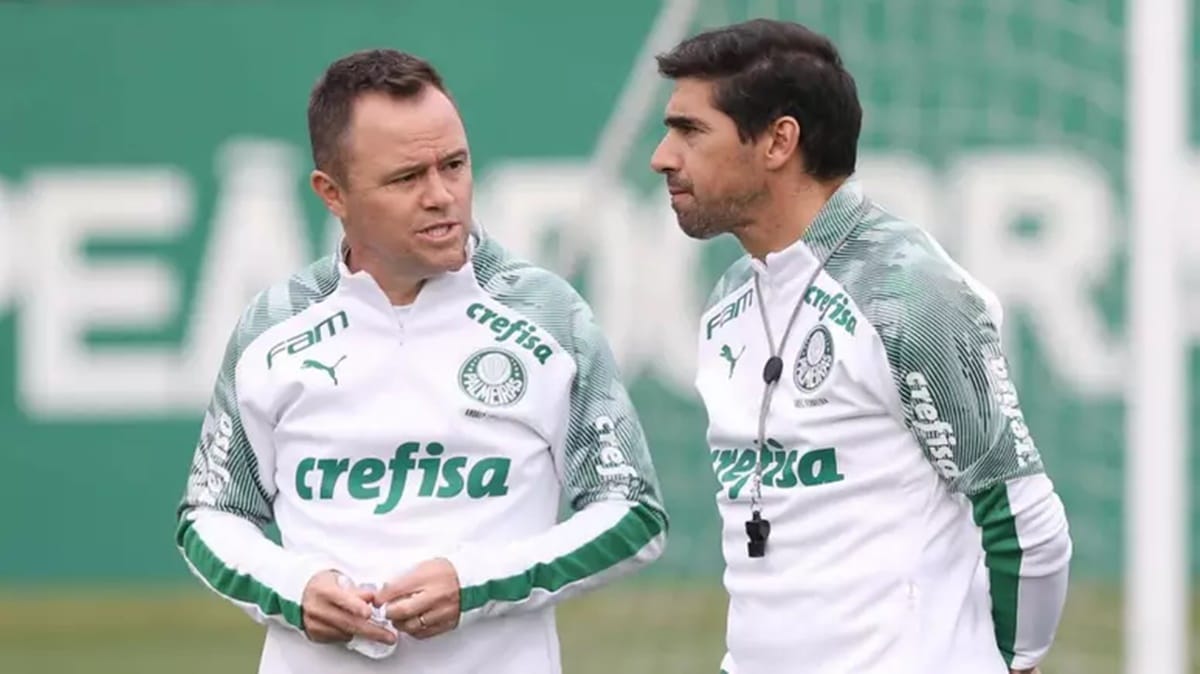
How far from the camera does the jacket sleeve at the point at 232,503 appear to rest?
3.16 m

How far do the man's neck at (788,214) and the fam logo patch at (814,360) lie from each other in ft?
0.46

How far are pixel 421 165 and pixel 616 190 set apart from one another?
507cm

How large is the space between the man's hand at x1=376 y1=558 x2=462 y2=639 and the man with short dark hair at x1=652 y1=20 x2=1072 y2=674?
13.9 inches

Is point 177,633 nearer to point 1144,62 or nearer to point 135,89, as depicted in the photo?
point 135,89

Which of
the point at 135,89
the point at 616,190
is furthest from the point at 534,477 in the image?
the point at 135,89

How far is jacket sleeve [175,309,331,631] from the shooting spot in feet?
10.4

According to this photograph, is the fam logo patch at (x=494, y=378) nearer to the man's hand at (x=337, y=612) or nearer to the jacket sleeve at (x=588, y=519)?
the jacket sleeve at (x=588, y=519)

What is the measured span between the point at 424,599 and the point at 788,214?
652 millimetres

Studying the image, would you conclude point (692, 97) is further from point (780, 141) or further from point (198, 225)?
point (198, 225)

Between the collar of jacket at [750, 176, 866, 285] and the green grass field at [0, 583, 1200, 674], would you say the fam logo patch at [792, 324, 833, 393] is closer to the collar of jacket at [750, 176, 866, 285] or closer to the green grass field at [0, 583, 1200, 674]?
the collar of jacket at [750, 176, 866, 285]

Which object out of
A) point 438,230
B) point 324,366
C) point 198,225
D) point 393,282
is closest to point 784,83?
point 438,230

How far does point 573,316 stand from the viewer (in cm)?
324

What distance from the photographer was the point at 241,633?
860cm

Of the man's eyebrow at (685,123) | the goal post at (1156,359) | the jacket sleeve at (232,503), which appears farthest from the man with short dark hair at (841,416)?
the goal post at (1156,359)
